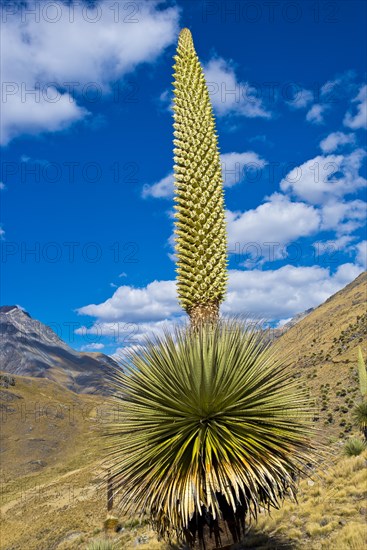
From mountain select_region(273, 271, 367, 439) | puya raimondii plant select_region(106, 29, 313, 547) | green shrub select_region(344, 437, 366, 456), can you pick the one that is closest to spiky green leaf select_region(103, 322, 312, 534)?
puya raimondii plant select_region(106, 29, 313, 547)

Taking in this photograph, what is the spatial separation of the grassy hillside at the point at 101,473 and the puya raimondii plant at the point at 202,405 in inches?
17.7

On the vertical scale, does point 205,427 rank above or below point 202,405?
below

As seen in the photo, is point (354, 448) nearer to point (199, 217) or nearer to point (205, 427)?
point (205, 427)

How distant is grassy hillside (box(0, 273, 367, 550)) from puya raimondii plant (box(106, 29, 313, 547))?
45cm

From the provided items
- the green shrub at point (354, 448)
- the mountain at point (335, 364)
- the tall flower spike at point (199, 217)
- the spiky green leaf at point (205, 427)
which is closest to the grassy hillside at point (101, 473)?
the mountain at point (335, 364)

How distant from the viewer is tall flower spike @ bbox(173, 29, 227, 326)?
4934 mm

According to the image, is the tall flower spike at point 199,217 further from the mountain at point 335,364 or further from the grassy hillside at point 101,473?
the mountain at point 335,364

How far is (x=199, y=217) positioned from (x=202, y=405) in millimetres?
2011

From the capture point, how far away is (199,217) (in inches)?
196

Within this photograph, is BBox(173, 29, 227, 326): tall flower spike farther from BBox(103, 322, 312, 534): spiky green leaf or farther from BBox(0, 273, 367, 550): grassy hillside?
BBox(0, 273, 367, 550): grassy hillside

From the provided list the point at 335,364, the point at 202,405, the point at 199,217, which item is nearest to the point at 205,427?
the point at 202,405

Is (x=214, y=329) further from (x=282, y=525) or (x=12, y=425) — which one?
(x=12, y=425)

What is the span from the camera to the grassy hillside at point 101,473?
12719 millimetres

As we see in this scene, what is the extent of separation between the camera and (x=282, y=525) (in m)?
14.8
